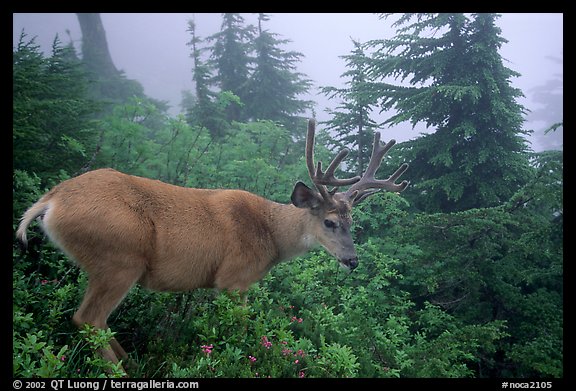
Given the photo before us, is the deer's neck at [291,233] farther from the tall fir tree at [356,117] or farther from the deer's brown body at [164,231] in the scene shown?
the tall fir tree at [356,117]

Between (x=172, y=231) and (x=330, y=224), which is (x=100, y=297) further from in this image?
(x=330, y=224)

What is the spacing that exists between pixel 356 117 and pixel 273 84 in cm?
941

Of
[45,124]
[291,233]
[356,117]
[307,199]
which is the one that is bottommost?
[291,233]

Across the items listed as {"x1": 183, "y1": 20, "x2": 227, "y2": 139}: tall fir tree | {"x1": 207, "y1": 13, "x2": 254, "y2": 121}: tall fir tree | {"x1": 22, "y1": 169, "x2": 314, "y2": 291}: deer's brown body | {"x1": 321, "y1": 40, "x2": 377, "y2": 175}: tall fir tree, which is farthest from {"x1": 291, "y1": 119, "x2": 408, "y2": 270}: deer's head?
{"x1": 207, "y1": 13, "x2": 254, "y2": 121}: tall fir tree

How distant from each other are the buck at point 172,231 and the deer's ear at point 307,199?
1 centimetres

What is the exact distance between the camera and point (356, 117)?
34.7 feet

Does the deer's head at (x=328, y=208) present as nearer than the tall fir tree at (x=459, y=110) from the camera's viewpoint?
Yes

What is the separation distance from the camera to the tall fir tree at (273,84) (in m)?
18.0

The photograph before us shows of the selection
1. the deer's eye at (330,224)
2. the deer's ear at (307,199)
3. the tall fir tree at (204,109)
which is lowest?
the tall fir tree at (204,109)

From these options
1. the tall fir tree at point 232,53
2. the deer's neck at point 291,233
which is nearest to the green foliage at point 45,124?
the deer's neck at point 291,233

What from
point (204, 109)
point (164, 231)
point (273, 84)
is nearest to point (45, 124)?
point (164, 231)

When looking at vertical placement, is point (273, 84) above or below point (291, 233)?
below

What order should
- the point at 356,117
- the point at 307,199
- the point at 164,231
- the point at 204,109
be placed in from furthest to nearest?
the point at 204,109
the point at 356,117
the point at 307,199
the point at 164,231
